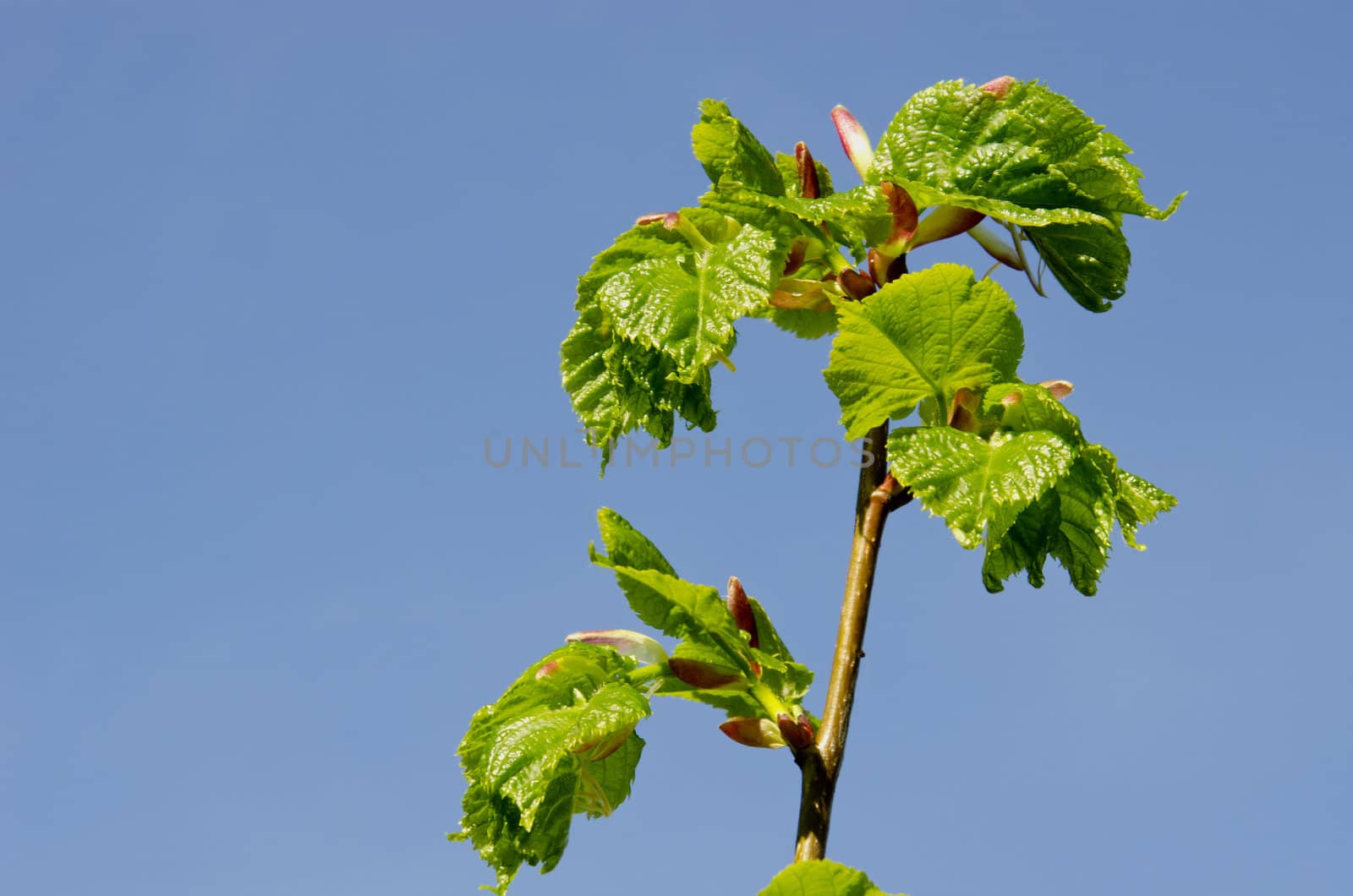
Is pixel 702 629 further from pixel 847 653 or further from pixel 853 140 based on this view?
pixel 853 140

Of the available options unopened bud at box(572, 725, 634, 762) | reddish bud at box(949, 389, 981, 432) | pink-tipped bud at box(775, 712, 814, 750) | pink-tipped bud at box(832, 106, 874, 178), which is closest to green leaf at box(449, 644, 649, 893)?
unopened bud at box(572, 725, 634, 762)

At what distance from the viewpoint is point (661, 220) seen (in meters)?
2.26

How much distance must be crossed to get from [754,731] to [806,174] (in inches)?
37.3

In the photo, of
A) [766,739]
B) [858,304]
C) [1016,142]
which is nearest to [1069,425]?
[858,304]

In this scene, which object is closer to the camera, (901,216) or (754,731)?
(754,731)

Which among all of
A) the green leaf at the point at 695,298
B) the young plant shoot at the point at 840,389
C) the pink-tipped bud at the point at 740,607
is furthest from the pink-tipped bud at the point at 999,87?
the pink-tipped bud at the point at 740,607

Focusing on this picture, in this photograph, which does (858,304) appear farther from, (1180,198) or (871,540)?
(1180,198)

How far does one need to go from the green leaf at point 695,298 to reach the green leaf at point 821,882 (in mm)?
735

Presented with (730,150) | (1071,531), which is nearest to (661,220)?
(730,150)

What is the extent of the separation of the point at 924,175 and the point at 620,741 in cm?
106

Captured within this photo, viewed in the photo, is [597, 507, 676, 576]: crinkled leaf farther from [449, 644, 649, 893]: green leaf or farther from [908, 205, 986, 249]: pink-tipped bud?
[908, 205, 986, 249]: pink-tipped bud

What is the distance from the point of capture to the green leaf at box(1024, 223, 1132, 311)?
90.8 inches

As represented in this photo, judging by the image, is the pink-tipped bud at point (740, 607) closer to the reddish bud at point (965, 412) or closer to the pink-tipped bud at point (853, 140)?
the reddish bud at point (965, 412)

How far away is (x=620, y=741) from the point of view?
2162 millimetres
